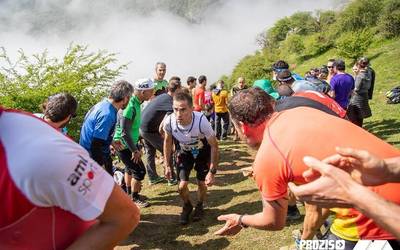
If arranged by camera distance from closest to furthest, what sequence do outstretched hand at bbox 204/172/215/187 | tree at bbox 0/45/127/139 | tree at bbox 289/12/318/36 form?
outstretched hand at bbox 204/172/215/187
tree at bbox 0/45/127/139
tree at bbox 289/12/318/36

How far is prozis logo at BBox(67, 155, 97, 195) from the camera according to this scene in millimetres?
1265

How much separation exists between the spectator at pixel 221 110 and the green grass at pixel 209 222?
336 cm

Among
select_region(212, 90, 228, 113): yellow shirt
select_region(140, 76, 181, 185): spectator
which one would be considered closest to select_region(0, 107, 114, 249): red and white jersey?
select_region(140, 76, 181, 185): spectator

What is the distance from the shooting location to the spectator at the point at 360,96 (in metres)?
8.98

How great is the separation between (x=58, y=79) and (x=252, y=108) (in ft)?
37.9

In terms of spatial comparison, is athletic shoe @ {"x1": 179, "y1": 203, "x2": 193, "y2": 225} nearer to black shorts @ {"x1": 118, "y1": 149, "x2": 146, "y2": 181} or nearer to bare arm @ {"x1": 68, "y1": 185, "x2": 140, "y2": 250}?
black shorts @ {"x1": 118, "y1": 149, "x2": 146, "y2": 181}

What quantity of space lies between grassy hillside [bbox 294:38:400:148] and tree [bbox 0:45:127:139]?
28.5 ft

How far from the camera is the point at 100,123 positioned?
5.15 meters

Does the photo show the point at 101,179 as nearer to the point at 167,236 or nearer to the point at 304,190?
the point at 304,190

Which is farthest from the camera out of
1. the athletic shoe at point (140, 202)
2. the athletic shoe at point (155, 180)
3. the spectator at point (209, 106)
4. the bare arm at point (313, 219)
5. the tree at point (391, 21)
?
the tree at point (391, 21)

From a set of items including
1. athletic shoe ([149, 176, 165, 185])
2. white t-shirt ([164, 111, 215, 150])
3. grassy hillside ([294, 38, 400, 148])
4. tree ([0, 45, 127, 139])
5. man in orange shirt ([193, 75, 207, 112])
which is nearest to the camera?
white t-shirt ([164, 111, 215, 150])

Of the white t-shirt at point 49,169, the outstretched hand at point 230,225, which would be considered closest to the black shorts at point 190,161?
the outstretched hand at point 230,225

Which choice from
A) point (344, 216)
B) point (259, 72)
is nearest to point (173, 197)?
point (344, 216)

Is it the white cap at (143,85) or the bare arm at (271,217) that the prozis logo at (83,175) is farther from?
the white cap at (143,85)
